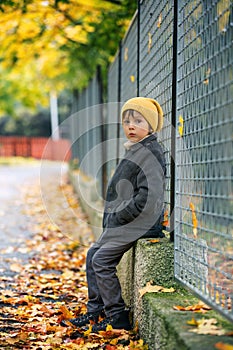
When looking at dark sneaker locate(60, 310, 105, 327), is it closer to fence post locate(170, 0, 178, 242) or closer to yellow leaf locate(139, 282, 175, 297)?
yellow leaf locate(139, 282, 175, 297)

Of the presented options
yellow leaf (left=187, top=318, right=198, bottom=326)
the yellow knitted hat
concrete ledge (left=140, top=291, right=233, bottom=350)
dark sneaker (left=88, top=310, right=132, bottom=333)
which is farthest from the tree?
yellow leaf (left=187, top=318, right=198, bottom=326)

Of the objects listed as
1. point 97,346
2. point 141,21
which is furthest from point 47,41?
point 97,346

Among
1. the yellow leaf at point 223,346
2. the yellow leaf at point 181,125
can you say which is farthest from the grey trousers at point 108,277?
the yellow leaf at point 223,346

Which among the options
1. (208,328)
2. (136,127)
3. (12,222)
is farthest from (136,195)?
(12,222)

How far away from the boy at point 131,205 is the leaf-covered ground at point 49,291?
0.66ft

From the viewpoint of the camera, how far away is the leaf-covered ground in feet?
13.1

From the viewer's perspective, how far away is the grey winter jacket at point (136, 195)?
13.1 feet

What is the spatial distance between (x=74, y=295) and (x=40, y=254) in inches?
82.6

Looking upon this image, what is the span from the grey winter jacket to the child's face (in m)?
0.06

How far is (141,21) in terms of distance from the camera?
17.6 feet

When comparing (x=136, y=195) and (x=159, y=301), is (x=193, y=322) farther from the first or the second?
(x=136, y=195)

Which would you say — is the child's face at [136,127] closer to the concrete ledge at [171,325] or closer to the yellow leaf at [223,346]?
the concrete ledge at [171,325]

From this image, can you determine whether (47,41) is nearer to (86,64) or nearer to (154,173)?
(86,64)

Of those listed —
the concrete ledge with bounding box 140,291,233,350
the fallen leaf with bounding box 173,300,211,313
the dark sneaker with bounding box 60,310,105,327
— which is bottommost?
the dark sneaker with bounding box 60,310,105,327
